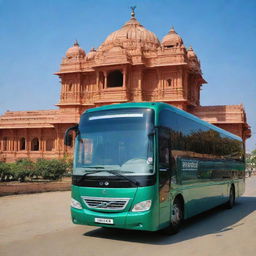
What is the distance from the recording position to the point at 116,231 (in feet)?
21.9

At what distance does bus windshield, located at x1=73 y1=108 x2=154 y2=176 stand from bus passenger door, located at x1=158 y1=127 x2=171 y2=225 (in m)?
0.25

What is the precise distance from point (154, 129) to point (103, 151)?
3.33 feet

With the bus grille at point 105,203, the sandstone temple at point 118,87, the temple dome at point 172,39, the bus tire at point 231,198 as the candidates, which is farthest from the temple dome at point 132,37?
the bus grille at point 105,203

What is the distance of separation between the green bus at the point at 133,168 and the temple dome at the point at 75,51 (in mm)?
29079

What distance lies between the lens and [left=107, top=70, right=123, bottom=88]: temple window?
3225cm

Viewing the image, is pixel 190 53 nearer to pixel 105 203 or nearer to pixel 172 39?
pixel 172 39

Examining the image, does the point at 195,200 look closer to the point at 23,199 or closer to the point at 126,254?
the point at 126,254

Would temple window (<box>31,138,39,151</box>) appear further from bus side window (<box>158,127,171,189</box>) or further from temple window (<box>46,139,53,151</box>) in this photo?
bus side window (<box>158,127,171,189</box>)

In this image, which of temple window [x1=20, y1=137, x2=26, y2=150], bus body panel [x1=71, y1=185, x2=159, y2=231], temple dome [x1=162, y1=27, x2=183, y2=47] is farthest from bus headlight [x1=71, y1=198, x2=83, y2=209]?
temple window [x1=20, y1=137, x2=26, y2=150]

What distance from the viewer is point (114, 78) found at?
33.0 metres

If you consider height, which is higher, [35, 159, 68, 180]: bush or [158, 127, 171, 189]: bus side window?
[158, 127, 171, 189]: bus side window

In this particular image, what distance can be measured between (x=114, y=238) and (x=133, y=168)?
56.3 inches

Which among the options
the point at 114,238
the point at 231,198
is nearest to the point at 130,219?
the point at 114,238

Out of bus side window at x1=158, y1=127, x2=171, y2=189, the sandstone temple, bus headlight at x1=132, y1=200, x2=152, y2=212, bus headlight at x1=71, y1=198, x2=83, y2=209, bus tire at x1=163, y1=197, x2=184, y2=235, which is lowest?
bus tire at x1=163, y1=197, x2=184, y2=235
